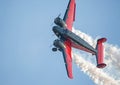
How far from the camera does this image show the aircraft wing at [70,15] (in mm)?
117938

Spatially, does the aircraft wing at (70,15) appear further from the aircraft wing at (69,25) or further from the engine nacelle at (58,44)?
the engine nacelle at (58,44)

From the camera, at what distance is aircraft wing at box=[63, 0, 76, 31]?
11794cm

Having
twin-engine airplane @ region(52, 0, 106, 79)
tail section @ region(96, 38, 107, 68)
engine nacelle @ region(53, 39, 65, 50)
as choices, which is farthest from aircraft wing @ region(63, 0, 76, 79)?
tail section @ region(96, 38, 107, 68)

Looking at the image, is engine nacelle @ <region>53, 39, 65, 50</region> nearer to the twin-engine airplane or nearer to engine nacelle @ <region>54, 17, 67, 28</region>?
the twin-engine airplane

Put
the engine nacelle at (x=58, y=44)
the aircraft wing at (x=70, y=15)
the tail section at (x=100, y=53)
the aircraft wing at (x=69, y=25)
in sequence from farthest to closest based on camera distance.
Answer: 1. the aircraft wing at (x=70, y=15)
2. the tail section at (x=100, y=53)
3. the engine nacelle at (x=58, y=44)
4. the aircraft wing at (x=69, y=25)

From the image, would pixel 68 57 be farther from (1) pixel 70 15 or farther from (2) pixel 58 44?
(1) pixel 70 15

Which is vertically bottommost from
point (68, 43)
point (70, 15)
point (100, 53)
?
point (100, 53)

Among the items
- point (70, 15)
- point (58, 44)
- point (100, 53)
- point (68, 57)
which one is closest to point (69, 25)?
point (70, 15)

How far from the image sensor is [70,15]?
119 meters

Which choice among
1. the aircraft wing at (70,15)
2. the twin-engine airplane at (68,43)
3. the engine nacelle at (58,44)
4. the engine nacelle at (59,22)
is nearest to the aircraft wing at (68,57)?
the twin-engine airplane at (68,43)

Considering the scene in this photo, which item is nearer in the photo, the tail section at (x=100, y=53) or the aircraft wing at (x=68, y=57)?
the aircraft wing at (x=68, y=57)

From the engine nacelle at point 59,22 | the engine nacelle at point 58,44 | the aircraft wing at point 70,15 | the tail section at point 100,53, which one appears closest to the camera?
the engine nacelle at point 58,44

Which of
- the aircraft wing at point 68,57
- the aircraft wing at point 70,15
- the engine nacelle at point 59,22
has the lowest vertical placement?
the aircraft wing at point 68,57

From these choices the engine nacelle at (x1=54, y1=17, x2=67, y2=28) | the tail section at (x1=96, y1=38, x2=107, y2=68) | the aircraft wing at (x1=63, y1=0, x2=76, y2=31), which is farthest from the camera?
the aircraft wing at (x1=63, y1=0, x2=76, y2=31)
